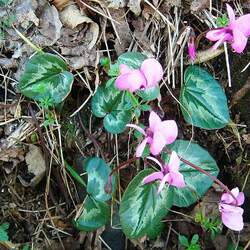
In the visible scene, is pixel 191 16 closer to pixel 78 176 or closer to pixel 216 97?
pixel 216 97

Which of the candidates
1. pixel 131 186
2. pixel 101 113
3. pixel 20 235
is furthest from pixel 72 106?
pixel 20 235

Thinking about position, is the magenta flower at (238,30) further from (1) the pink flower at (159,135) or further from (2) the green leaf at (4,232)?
(2) the green leaf at (4,232)

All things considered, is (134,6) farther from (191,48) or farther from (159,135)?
(159,135)

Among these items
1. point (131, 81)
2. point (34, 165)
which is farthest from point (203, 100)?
point (34, 165)

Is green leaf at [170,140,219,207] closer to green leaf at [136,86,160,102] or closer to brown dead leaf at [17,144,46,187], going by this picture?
green leaf at [136,86,160,102]

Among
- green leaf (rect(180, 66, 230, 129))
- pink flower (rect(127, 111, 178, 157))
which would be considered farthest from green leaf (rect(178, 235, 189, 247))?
pink flower (rect(127, 111, 178, 157))
